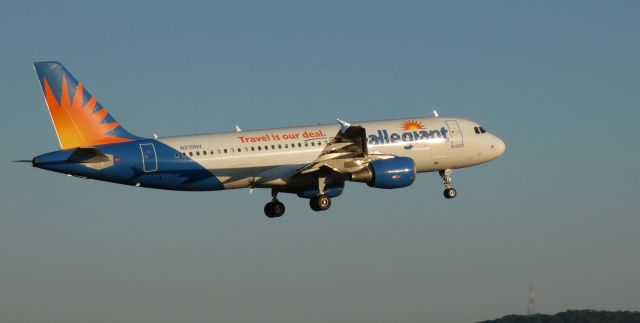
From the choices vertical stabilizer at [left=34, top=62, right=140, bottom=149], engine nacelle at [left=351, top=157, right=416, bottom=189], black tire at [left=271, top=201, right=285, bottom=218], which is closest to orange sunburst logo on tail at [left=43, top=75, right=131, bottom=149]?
vertical stabilizer at [left=34, top=62, right=140, bottom=149]

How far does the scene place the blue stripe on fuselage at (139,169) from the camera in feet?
210

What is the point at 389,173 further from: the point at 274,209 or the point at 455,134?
the point at 274,209

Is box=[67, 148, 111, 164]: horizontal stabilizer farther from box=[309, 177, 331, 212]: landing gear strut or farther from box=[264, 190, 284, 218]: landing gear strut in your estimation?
box=[309, 177, 331, 212]: landing gear strut

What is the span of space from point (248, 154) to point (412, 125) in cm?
990

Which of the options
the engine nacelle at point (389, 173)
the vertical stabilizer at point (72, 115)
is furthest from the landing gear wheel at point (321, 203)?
the vertical stabilizer at point (72, 115)

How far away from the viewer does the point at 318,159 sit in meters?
68.8

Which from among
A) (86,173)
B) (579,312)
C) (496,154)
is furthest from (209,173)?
(579,312)

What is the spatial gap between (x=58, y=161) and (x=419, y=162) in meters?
20.1

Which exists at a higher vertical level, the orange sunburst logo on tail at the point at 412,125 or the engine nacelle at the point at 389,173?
the orange sunburst logo on tail at the point at 412,125

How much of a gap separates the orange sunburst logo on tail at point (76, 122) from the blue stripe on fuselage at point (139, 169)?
3.01ft

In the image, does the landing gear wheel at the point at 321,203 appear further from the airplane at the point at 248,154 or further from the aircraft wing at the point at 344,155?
the aircraft wing at the point at 344,155

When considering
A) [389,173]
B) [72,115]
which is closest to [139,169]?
[72,115]

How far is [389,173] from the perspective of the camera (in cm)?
6825

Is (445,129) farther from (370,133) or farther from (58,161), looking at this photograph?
(58,161)
